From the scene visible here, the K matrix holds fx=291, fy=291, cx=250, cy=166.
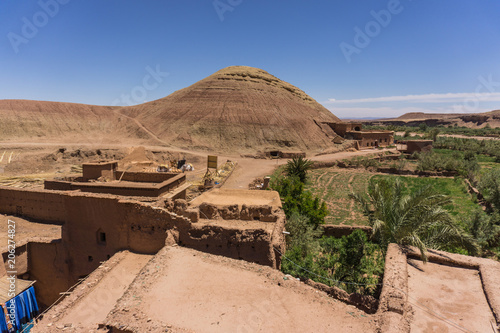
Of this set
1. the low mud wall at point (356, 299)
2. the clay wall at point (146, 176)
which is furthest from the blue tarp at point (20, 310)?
the low mud wall at point (356, 299)

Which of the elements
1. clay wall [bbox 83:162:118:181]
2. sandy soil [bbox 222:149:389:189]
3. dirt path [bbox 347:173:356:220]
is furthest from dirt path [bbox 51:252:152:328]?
sandy soil [bbox 222:149:389:189]

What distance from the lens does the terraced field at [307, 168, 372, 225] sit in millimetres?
17661

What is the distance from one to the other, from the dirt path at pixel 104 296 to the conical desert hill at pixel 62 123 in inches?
1573

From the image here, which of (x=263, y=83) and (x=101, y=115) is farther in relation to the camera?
(x=263, y=83)

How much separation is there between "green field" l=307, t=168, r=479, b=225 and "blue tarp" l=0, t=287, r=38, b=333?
14.0m

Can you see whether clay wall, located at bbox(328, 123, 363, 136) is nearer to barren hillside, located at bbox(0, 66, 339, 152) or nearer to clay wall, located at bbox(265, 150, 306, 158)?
barren hillside, located at bbox(0, 66, 339, 152)

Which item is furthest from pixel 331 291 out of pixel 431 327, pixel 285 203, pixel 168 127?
pixel 168 127

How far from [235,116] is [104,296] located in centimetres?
4164

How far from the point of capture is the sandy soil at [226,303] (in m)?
5.40

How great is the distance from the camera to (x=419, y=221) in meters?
8.23

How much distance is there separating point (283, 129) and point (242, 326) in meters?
42.8

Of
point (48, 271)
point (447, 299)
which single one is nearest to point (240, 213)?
point (447, 299)

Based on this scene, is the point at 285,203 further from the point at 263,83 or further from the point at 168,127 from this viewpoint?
the point at 263,83

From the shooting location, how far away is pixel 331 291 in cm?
682
